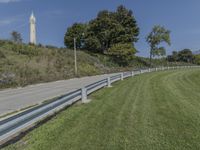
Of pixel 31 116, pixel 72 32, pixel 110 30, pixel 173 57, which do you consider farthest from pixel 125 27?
pixel 31 116

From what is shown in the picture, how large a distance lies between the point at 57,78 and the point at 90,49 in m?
40.2

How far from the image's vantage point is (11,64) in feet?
121

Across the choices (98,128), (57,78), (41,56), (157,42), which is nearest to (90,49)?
(157,42)

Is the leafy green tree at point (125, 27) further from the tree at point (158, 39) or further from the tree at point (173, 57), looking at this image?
the tree at point (173, 57)

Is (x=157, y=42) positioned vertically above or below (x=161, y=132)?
above

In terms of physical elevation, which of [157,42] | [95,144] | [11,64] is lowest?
[95,144]

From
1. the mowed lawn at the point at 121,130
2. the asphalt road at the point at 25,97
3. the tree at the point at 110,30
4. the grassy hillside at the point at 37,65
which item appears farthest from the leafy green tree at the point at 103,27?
the mowed lawn at the point at 121,130

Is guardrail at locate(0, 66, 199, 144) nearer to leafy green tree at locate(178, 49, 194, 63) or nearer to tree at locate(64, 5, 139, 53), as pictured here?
tree at locate(64, 5, 139, 53)

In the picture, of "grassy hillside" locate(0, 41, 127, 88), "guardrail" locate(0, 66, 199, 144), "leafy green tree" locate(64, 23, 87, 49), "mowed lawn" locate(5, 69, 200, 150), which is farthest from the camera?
"leafy green tree" locate(64, 23, 87, 49)

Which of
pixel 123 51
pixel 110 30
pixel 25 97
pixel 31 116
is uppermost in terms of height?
pixel 110 30

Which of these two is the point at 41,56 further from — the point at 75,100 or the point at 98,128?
the point at 98,128

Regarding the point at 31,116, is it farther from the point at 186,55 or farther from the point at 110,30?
the point at 186,55

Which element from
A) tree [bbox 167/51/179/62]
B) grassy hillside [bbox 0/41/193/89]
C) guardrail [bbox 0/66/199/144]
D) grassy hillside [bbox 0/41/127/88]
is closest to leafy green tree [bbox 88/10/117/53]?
grassy hillside [bbox 0/41/193/89]

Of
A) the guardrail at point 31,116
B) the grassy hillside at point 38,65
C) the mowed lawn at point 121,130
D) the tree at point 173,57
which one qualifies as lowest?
the mowed lawn at point 121,130
